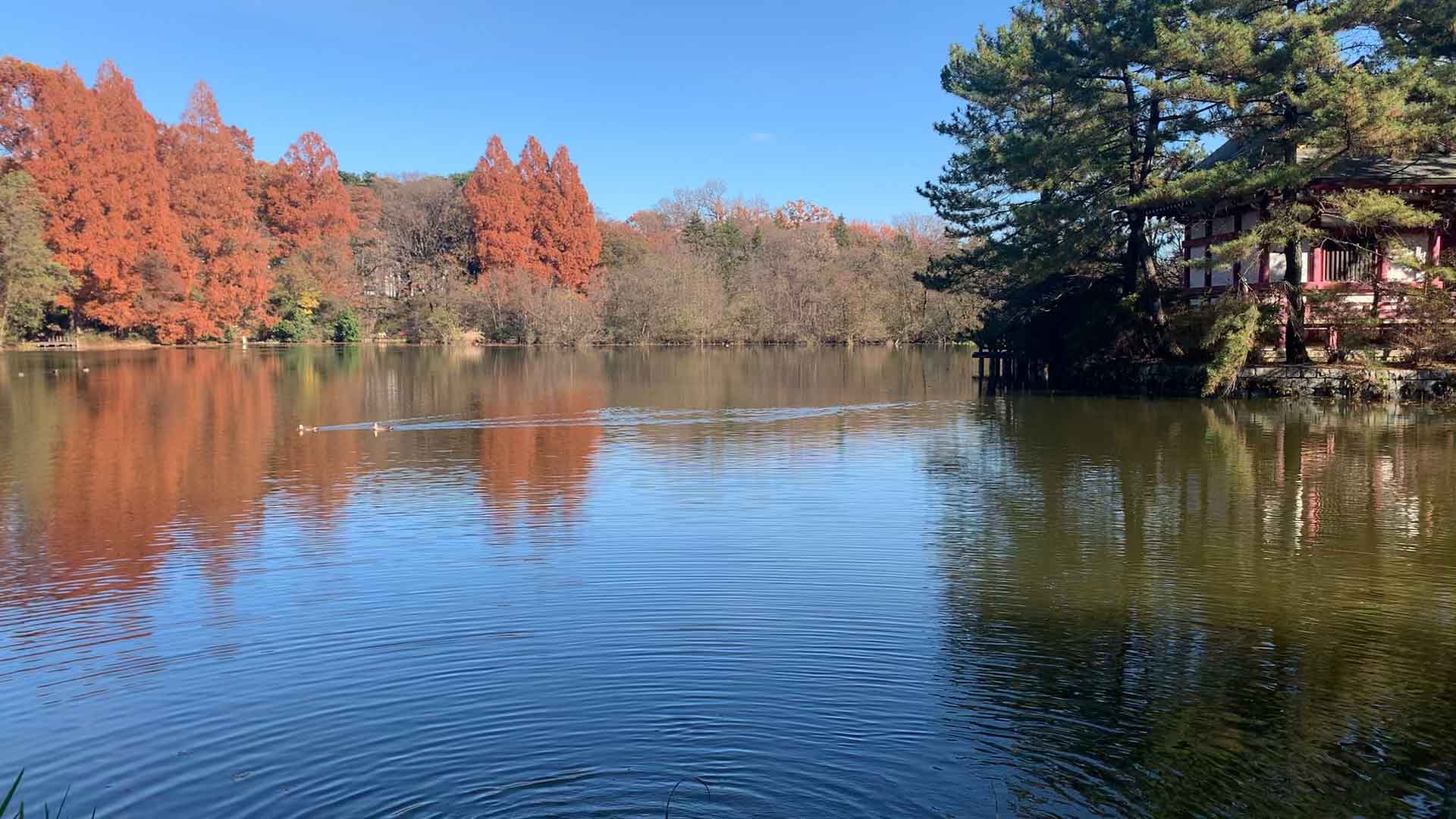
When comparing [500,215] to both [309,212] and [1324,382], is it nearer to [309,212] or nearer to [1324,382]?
[309,212]

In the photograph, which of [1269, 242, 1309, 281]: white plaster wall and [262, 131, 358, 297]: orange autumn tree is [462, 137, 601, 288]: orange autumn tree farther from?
[1269, 242, 1309, 281]: white plaster wall

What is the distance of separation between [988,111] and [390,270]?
158 feet

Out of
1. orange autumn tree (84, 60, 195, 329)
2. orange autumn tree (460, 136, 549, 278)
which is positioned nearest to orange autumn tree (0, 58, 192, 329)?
orange autumn tree (84, 60, 195, 329)

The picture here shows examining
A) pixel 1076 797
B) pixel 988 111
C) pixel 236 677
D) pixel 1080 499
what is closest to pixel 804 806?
pixel 1076 797

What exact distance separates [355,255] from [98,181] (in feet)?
66.2

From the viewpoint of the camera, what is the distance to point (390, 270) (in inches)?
2692

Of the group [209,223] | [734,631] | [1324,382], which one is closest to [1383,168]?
[1324,382]

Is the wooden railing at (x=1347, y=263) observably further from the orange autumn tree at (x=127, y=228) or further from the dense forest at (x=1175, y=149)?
the orange autumn tree at (x=127, y=228)

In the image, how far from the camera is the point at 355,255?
66.5 metres

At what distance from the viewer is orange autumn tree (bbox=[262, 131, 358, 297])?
60.9 metres

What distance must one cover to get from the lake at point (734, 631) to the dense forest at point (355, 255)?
35505 mm

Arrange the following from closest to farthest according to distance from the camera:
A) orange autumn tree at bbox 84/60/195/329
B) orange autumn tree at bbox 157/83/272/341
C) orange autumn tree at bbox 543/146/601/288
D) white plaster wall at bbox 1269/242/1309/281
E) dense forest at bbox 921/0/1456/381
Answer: dense forest at bbox 921/0/1456/381 → white plaster wall at bbox 1269/242/1309/281 → orange autumn tree at bbox 84/60/195/329 → orange autumn tree at bbox 157/83/272/341 → orange autumn tree at bbox 543/146/601/288

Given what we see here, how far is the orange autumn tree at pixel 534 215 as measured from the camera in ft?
211

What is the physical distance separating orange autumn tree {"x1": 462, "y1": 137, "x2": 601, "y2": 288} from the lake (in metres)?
49.4
